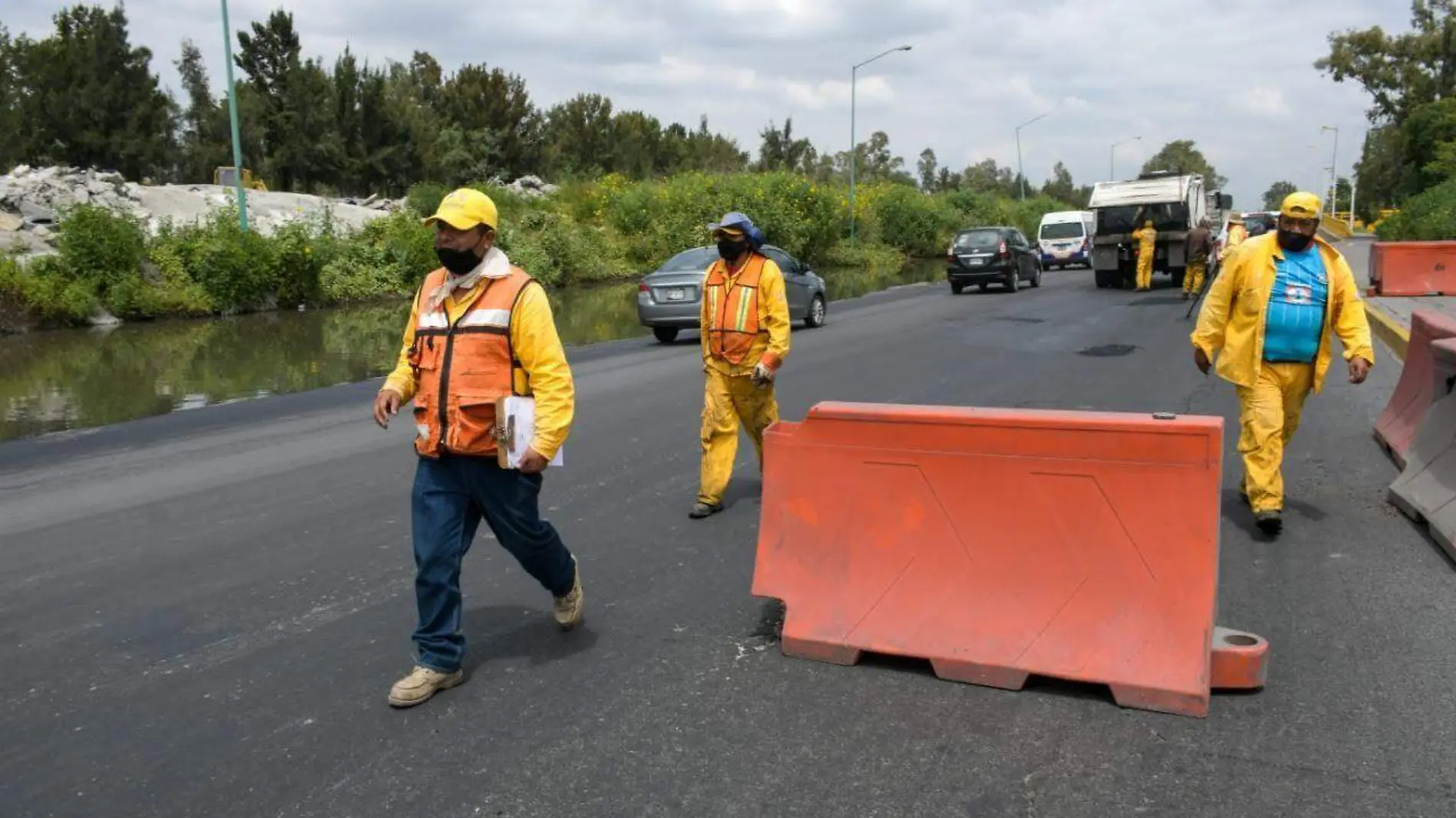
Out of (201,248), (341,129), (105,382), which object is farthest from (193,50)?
(105,382)

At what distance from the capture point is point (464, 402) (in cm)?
417

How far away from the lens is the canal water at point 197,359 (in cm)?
1303

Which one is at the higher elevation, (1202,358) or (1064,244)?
(1064,244)

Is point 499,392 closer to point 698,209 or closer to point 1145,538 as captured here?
point 1145,538

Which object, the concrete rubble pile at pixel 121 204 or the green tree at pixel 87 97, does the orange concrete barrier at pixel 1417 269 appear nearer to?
the concrete rubble pile at pixel 121 204

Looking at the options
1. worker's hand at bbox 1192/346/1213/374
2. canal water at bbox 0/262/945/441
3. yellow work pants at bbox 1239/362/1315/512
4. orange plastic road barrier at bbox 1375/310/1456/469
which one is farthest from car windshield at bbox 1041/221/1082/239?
yellow work pants at bbox 1239/362/1315/512

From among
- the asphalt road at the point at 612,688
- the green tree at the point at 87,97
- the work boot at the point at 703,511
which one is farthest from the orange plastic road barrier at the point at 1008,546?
the green tree at the point at 87,97

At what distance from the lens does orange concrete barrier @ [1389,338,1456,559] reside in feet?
19.4

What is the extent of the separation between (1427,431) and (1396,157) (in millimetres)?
87320

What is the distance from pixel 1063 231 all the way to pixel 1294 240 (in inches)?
1403

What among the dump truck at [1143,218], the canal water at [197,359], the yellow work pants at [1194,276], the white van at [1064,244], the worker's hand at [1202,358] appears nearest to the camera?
the worker's hand at [1202,358]

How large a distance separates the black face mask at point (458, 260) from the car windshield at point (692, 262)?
564 inches

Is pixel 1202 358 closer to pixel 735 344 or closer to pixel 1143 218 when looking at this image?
pixel 735 344

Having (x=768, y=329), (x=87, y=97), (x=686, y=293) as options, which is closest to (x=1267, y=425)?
(x=768, y=329)
